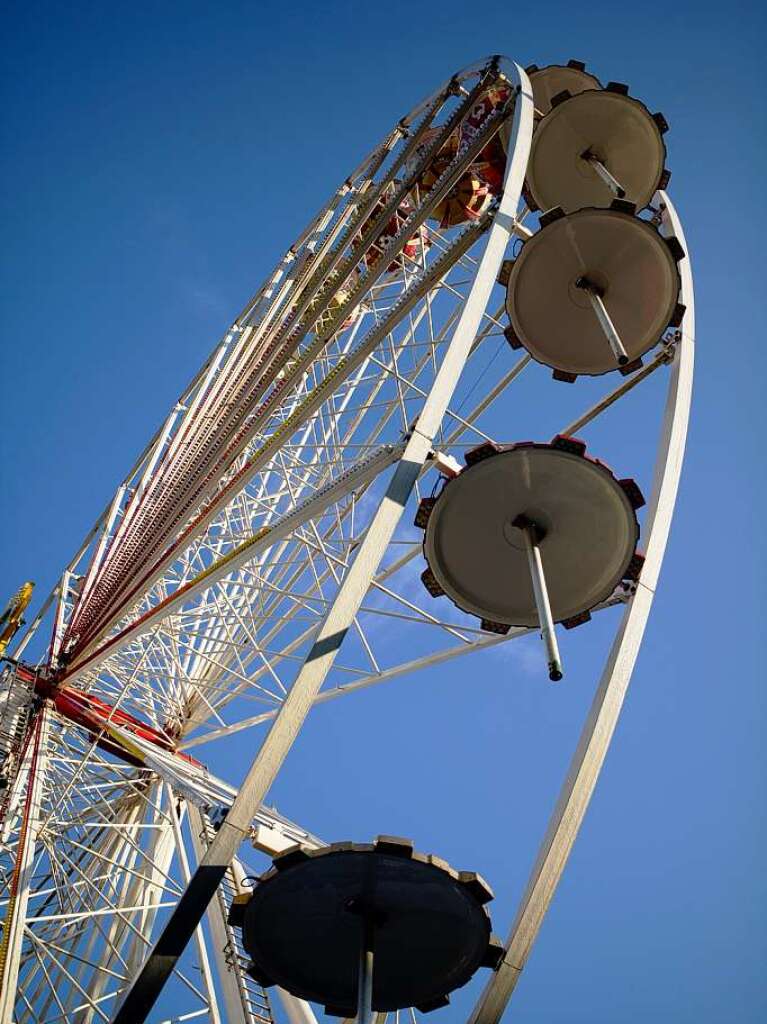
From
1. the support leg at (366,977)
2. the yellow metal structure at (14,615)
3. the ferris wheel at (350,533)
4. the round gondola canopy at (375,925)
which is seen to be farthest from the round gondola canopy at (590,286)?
the yellow metal structure at (14,615)

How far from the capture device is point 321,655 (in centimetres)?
727

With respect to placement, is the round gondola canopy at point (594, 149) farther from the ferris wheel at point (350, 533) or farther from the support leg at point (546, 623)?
the support leg at point (546, 623)

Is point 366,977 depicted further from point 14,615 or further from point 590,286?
point 14,615

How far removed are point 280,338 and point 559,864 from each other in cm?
968

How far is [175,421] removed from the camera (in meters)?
21.0

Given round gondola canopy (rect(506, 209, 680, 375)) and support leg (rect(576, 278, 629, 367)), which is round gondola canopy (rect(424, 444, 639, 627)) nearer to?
support leg (rect(576, 278, 629, 367))

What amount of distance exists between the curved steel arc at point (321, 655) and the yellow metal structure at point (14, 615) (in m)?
15.7

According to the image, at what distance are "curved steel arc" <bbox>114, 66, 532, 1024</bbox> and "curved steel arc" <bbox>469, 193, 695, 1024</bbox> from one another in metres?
2.51

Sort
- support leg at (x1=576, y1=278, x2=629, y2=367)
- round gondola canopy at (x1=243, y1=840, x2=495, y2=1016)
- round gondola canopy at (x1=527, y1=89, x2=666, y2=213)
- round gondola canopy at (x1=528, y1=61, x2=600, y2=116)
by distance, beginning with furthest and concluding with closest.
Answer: round gondola canopy at (x1=528, y1=61, x2=600, y2=116) < round gondola canopy at (x1=527, y1=89, x2=666, y2=213) < support leg at (x1=576, y1=278, x2=629, y2=367) < round gondola canopy at (x1=243, y1=840, x2=495, y2=1016)

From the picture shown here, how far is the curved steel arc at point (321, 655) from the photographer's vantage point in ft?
20.3

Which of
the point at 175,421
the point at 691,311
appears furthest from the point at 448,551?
the point at 175,421

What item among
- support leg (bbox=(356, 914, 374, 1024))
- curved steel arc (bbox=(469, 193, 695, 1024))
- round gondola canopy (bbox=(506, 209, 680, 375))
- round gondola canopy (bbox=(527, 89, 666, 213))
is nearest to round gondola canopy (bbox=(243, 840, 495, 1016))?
support leg (bbox=(356, 914, 374, 1024))

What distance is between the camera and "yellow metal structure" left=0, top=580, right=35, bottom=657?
21.1 metres

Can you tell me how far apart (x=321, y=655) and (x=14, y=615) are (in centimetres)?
1710
